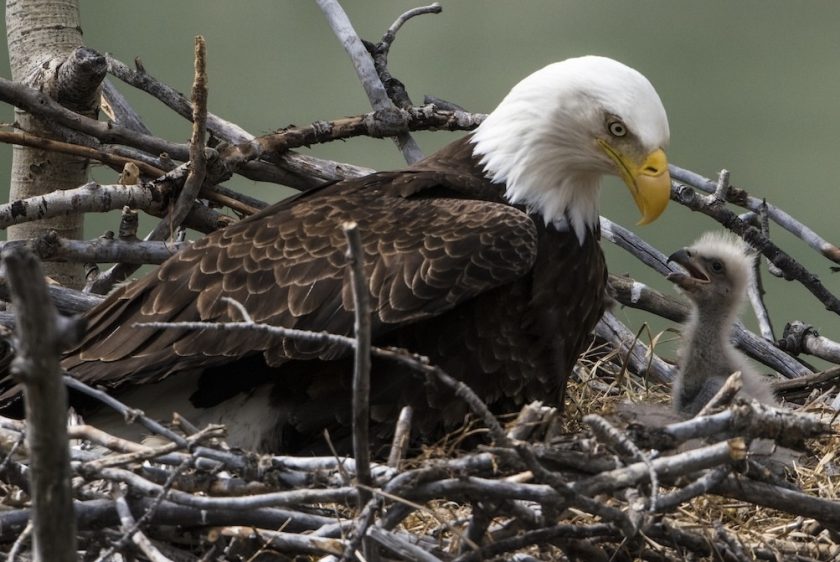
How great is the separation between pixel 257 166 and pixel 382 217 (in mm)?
906

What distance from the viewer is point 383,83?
13.2ft

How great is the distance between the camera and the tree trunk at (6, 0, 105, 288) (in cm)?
376

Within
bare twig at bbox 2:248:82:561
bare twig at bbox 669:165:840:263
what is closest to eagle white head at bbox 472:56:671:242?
bare twig at bbox 669:165:840:263

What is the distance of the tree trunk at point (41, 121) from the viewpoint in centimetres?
376

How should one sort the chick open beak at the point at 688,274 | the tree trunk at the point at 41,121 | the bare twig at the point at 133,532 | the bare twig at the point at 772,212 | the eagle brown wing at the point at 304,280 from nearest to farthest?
the bare twig at the point at 133,532 → the eagle brown wing at the point at 304,280 → the chick open beak at the point at 688,274 → the bare twig at the point at 772,212 → the tree trunk at the point at 41,121

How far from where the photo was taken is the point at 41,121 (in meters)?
3.70

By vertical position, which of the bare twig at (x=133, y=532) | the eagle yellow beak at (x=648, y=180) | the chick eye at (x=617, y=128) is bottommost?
the bare twig at (x=133, y=532)

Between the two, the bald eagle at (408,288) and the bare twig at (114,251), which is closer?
the bald eagle at (408,288)

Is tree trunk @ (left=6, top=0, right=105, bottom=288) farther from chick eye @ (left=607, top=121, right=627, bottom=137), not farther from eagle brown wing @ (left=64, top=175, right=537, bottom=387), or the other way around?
chick eye @ (left=607, top=121, right=627, bottom=137)

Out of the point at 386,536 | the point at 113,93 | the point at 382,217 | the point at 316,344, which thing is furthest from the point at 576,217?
the point at 113,93

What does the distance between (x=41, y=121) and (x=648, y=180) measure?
1.67 m

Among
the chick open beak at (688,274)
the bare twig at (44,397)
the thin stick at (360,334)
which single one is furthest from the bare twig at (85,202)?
the bare twig at (44,397)

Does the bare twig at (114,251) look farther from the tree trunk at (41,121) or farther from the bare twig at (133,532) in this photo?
the bare twig at (133,532)

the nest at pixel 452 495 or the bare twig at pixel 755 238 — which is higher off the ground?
the bare twig at pixel 755 238
